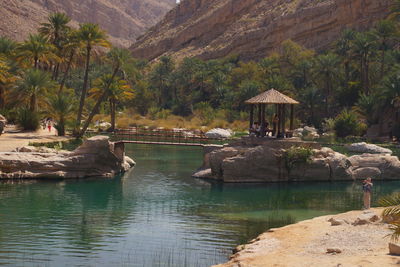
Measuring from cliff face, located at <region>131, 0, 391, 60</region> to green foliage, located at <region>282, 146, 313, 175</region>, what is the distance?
223 feet

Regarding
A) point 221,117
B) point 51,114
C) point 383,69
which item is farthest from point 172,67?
point 51,114

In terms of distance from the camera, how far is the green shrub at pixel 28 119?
47.3m

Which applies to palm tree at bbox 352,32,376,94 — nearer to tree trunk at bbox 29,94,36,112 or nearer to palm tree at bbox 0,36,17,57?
tree trunk at bbox 29,94,36,112

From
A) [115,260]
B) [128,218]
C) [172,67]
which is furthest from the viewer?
[172,67]

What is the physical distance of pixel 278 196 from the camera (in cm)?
Answer: 3036

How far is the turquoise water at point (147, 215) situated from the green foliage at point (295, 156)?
52.9 inches

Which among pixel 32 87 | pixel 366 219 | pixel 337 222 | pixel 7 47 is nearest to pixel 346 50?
pixel 7 47

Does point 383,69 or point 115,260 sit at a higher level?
point 383,69

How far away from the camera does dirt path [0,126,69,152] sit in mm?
37047

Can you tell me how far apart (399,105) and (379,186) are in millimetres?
25068

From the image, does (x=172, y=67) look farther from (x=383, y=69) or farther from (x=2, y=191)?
(x=2, y=191)

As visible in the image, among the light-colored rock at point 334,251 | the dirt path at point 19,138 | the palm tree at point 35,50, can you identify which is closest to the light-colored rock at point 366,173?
the dirt path at point 19,138

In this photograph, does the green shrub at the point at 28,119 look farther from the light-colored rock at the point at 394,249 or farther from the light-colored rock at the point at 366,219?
the light-colored rock at the point at 394,249

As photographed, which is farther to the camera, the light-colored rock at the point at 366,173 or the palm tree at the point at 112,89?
the palm tree at the point at 112,89
